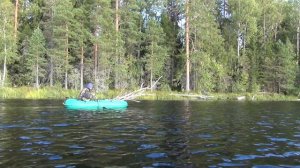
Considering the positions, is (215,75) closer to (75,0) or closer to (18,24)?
(75,0)

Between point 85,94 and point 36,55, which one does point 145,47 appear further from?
point 85,94

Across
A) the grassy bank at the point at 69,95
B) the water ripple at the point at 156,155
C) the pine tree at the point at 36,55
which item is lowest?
the water ripple at the point at 156,155

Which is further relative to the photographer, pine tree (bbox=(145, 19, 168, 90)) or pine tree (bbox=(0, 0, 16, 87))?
pine tree (bbox=(145, 19, 168, 90))

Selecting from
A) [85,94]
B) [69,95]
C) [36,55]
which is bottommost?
[69,95]

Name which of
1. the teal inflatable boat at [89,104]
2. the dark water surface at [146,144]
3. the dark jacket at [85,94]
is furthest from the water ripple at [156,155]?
the dark jacket at [85,94]

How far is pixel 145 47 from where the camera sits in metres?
55.4

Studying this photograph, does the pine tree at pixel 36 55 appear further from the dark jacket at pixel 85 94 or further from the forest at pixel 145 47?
the dark jacket at pixel 85 94

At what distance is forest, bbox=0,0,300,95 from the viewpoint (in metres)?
48.6

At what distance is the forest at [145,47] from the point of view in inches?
1914

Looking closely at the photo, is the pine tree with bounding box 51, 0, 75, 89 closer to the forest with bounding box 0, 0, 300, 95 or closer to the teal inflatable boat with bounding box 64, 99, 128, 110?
the forest with bounding box 0, 0, 300, 95

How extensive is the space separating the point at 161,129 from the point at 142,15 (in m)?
48.9

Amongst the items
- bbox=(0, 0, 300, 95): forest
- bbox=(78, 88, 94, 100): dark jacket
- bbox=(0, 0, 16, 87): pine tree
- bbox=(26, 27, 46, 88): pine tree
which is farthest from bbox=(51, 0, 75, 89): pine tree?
bbox=(78, 88, 94, 100): dark jacket

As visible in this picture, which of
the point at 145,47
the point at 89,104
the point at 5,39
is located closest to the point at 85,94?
the point at 89,104

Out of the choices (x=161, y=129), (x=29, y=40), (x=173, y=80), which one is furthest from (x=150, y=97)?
(x=161, y=129)
